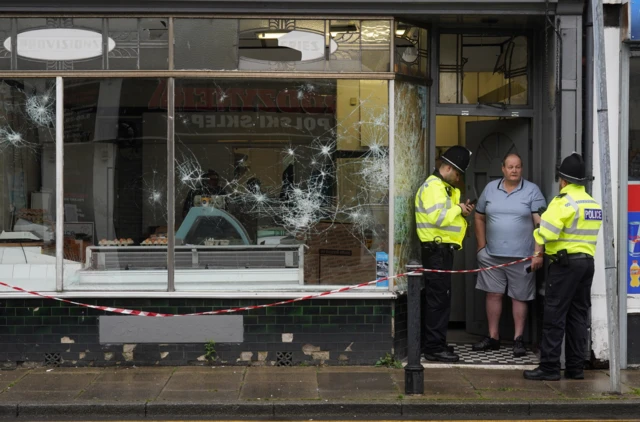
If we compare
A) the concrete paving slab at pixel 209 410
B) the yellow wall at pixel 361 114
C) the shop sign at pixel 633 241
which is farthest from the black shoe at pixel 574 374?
the concrete paving slab at pixel 209 410

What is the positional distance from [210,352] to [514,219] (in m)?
3.40

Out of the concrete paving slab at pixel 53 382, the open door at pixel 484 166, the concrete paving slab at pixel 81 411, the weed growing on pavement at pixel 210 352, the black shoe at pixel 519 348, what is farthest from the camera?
the open door at pixel 484 166

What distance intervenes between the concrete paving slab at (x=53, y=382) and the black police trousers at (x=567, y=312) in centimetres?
429

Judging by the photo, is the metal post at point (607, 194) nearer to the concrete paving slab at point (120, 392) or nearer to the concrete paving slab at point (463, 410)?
the concrete paving slab at point (463, 410)

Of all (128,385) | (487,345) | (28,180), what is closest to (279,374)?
(128,385)

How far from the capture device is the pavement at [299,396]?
25.4 feet

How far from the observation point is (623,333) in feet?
30.5

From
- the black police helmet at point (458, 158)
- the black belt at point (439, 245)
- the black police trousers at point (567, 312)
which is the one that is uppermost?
the black police helmet at point (458, 158)

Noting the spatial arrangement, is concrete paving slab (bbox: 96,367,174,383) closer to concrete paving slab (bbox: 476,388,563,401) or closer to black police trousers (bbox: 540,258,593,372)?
concrete paving slab (bbox: 476,388,563,401)

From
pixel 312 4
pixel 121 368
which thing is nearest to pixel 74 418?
pixel 121 368

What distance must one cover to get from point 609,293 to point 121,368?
15.5 feet

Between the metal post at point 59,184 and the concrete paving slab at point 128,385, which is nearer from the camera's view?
the concrete paving slab at point 128,385

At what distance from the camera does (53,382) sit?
861 cm

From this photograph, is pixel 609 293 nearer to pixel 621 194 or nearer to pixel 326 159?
pixel 621 194
